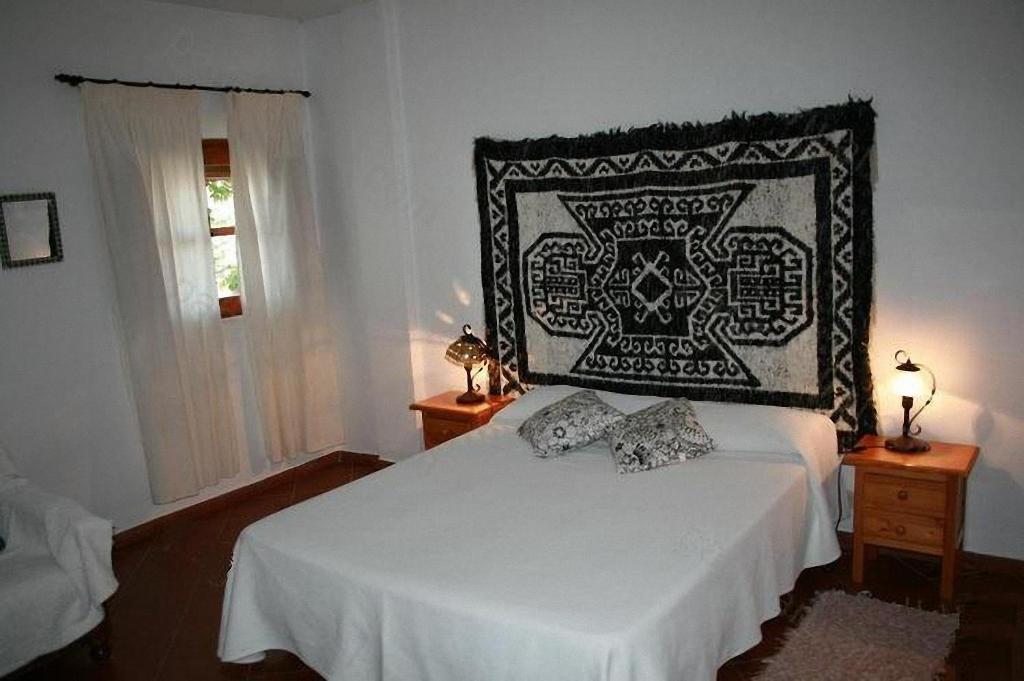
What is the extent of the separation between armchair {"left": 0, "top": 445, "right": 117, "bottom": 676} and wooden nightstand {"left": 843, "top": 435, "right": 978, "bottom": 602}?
2.80 m

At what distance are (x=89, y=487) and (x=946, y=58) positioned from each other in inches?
163

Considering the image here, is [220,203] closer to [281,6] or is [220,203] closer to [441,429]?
[281,6]

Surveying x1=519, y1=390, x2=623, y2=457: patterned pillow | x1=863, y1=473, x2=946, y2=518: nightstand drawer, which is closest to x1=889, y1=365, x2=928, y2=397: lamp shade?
x1=863, y1=473, x2=946, y2=518: nightstand drawer

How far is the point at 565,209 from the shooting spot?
4.11 metres

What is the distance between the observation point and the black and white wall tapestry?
136 inches

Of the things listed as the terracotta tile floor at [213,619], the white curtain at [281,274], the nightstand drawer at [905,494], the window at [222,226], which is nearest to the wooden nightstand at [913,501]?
the nightstand drawer at [905,494]

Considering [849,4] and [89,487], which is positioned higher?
[849,4]

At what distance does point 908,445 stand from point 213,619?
283 cm

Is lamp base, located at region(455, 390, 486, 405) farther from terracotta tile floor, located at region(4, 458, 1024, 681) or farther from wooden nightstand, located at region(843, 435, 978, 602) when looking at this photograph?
wooden nightstand, located at region(843, 435, 978, 602)

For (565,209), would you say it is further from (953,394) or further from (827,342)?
(953,394)

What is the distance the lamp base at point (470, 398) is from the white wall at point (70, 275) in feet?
5.29

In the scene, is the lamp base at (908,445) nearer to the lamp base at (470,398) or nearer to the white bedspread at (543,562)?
the white bedspread at (543,562)

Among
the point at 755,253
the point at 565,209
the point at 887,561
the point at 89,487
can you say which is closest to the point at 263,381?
the point at 89,487

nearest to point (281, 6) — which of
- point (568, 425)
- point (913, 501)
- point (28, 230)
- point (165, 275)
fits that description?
point (165, 275)
